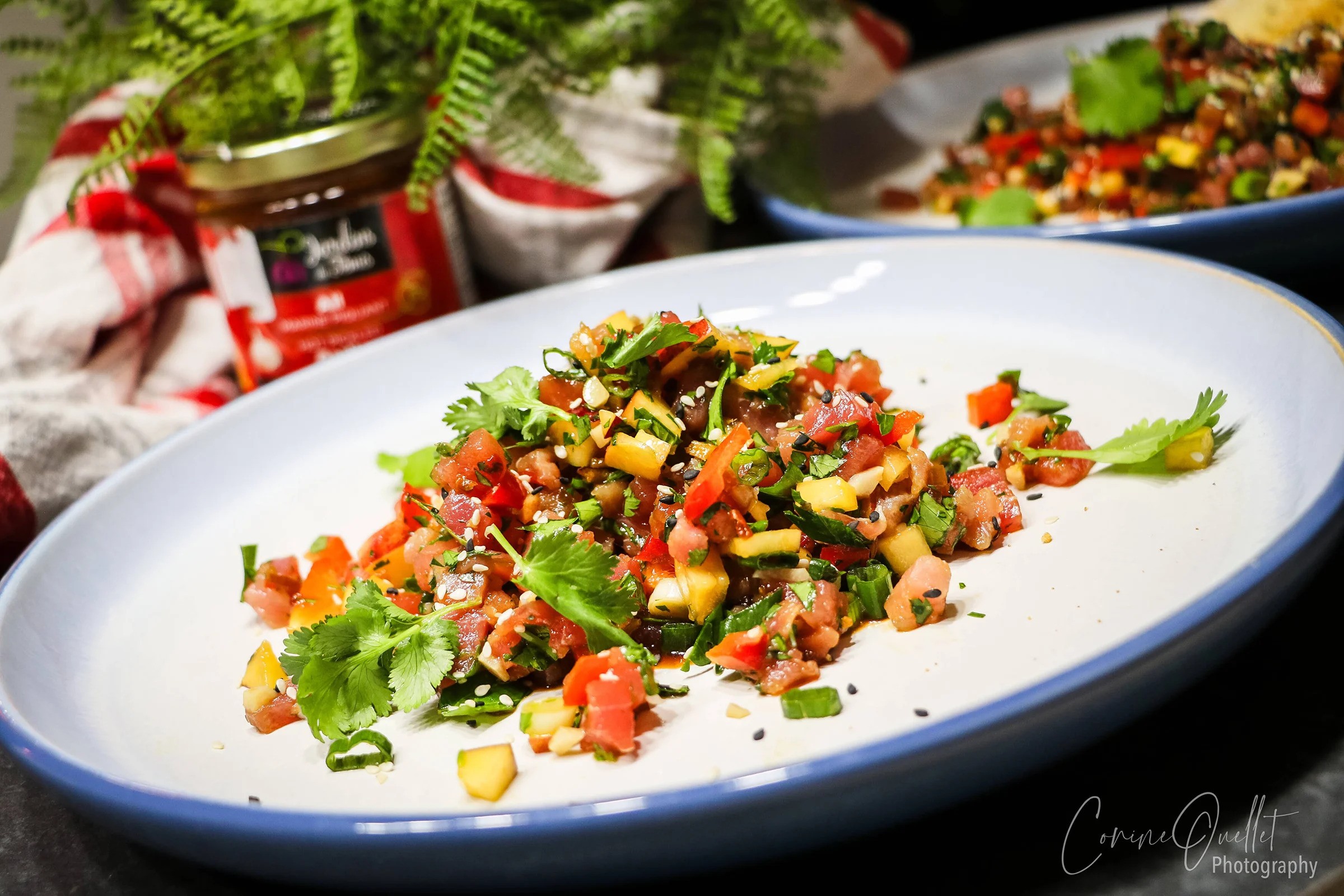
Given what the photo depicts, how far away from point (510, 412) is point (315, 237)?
3.39 feet

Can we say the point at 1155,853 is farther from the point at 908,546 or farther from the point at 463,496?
the point at 463,496

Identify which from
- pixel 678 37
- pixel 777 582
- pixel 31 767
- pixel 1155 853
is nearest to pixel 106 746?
pixel 31 767

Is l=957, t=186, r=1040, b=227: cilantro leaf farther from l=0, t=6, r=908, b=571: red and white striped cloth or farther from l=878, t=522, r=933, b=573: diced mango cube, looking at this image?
l=878, t=522, r=933, b=573: diced mango cube

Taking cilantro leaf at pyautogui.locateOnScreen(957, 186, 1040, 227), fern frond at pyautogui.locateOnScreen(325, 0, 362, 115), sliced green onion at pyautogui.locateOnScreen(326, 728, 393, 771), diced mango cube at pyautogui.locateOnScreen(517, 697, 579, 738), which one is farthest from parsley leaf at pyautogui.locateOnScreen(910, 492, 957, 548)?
fern frond at pyautogui.locateOnScreen(325, 0, 362, 115)

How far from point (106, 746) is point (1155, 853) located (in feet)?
4.99

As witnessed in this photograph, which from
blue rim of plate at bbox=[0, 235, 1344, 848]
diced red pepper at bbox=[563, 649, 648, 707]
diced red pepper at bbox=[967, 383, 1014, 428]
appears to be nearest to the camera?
blue rim of plate at bbox=[0, 235, 1344, 848]

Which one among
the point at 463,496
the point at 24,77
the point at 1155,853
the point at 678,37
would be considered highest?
the point at 24,77

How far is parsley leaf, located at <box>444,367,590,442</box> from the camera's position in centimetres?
195

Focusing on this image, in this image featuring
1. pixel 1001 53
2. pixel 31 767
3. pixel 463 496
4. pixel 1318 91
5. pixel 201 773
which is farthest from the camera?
pixel 1001 53

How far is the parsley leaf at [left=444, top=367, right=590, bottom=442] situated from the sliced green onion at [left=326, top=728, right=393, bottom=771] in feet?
2.02

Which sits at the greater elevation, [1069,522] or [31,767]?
[31,767]

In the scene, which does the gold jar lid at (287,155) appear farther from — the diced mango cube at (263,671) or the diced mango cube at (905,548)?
the diced mango cube at (905,548)

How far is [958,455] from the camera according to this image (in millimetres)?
2059

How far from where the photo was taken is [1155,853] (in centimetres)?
131
